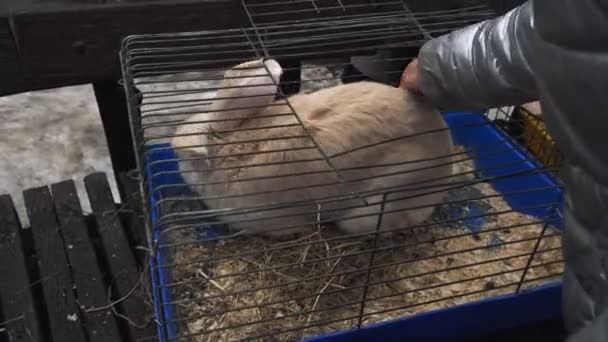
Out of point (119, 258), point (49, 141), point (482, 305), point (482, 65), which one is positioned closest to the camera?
point (482, 65)

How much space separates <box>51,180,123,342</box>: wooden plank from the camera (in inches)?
65.4

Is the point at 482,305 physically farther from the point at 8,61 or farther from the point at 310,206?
the point at 8,61

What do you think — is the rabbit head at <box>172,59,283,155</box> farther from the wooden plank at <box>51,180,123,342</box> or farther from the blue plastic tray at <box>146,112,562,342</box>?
the wooden plank at <box>51,180,123,342</box>

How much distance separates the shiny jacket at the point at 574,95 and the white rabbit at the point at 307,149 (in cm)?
40

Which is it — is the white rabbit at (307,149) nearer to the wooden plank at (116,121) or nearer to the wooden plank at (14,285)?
the wooden plank at (116,121)

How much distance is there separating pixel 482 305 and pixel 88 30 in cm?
125

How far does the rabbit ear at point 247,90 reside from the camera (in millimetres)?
1501

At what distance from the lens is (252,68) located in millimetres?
1524

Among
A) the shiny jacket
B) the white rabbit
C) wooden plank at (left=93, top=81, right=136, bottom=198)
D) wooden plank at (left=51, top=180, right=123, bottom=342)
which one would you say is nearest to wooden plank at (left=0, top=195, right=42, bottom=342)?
wooden plank at (left=51, top=180, right=123, bottom=342)

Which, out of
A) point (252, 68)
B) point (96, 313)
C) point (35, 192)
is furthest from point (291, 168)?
point (35, 192)

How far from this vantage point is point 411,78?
5.04 ft

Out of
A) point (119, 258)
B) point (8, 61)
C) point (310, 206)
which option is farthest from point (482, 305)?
point (8, 61)

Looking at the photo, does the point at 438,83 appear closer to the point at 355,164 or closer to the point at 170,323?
the point at 355,164

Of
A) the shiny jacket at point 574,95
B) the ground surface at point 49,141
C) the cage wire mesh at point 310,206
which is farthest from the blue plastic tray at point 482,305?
the ground surface at point 49,141
